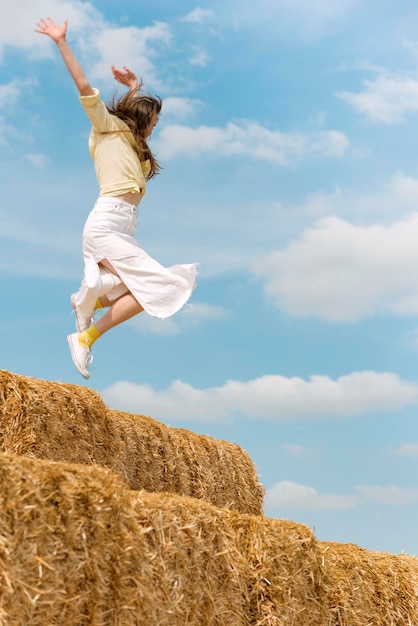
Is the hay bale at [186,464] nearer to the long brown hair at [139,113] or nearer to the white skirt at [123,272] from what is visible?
the white skirt at [123,272]

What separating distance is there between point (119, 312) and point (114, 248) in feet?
1.57

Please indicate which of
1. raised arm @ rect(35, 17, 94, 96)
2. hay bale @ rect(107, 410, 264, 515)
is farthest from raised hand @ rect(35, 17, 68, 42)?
hay bale @ rect(107, 410, 264, 515)

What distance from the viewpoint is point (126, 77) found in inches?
275

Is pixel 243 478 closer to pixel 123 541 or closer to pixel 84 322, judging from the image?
pixel 84 322

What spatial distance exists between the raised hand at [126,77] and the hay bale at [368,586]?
12.9 ft

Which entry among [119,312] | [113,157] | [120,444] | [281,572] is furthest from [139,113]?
[281,572]

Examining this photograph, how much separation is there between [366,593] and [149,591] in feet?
8.46

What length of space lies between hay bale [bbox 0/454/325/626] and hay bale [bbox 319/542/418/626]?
518mm

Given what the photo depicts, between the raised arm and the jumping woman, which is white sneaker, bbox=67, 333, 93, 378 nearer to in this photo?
the jumping woman

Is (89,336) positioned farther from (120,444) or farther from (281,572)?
(281,572)

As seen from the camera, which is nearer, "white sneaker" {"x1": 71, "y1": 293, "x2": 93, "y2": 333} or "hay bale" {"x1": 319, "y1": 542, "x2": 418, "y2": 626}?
"hay bale" {"x1": 319, "y1": 542, "x2": 418, "y2": 626}

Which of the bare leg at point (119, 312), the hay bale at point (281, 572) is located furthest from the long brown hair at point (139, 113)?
the hay bale at point (281, 572)

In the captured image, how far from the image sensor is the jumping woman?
619 cm

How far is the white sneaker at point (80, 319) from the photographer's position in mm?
6379
